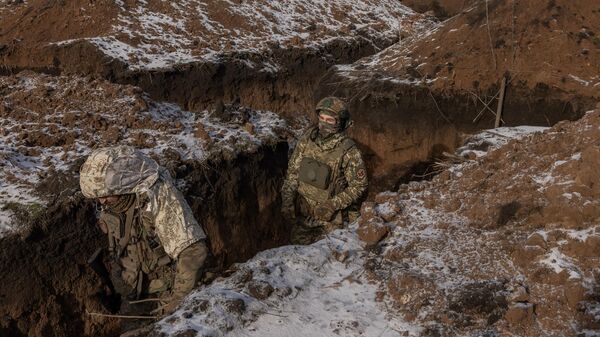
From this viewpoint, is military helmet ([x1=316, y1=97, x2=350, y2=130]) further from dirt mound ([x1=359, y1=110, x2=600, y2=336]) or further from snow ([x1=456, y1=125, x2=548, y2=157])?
snow ([x1=456, y1=125, x2=548, y2=157])

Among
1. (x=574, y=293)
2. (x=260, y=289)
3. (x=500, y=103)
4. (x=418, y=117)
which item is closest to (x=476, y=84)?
(x=500, y=103)

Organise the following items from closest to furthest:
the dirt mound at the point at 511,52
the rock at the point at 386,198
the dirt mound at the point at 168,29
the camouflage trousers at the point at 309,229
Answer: the rock at the point at 386,198 → the camouflage trousers at the point at 309,229 → the dirt mound at the point at 511,52 → the dirt mound at the point at 168,29

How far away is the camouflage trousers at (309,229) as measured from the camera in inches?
195

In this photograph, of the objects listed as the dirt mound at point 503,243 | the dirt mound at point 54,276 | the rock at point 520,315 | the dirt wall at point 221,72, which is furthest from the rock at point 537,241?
the dirt wall at point 221,72

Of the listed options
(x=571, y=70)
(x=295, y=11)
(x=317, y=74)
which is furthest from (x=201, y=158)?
(x=295, y=11)

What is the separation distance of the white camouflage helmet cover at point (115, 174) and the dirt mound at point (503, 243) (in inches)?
64.6

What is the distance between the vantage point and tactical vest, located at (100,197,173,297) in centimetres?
332

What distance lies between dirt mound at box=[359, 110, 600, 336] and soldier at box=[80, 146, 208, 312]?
1.24 meters

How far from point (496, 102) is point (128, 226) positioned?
649cm

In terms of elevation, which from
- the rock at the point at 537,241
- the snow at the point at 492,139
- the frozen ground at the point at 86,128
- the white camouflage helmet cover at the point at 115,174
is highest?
the snow at the point at 492,139

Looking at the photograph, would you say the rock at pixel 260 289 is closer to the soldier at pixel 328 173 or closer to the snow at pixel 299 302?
the snow at pixel 299 302

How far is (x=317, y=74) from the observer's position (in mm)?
12570

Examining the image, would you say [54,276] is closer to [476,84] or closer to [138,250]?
[138,250]

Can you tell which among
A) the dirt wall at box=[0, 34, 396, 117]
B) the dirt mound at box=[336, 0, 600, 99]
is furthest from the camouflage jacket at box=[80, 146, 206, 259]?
the dirt wall at box=[0, 34, 396, 117]
